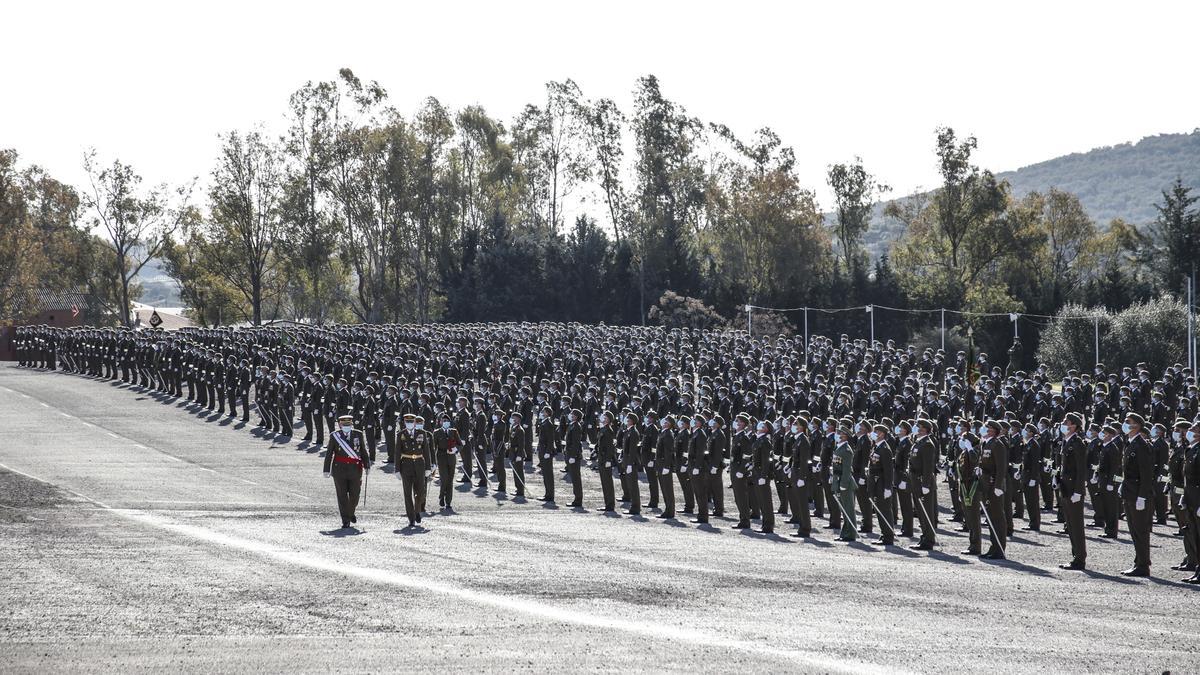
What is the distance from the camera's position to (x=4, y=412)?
37406 mm

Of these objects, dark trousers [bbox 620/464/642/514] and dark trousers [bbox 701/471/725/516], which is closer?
dark trousers [bbox 701/471/725/516]

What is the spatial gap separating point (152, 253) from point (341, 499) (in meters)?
82.6

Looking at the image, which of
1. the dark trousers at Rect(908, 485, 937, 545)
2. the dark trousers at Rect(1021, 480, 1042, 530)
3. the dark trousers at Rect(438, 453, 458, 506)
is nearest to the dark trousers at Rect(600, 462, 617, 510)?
the dark trousers at Rect(438, 453, 458, 506)

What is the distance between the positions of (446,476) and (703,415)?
4460 millimetres

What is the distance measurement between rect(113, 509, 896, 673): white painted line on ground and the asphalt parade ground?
0.04 metres

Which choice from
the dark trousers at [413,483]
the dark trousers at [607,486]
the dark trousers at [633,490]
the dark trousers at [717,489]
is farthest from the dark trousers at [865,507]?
the dark trousers at [413,483]

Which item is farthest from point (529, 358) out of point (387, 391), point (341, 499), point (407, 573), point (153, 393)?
point (407, 573)

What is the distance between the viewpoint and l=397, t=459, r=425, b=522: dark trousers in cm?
1881

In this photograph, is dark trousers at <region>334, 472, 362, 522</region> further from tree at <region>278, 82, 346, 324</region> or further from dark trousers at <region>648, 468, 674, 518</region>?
tree at <region>278, 82, 346, 324</region>

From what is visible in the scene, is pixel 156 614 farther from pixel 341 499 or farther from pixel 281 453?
pixel 281 453

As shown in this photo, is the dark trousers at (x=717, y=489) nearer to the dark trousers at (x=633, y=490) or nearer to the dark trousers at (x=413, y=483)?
the dark trousers at (x=633, y=490)

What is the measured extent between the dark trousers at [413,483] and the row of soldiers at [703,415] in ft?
0.12

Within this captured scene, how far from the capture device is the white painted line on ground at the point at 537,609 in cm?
1051

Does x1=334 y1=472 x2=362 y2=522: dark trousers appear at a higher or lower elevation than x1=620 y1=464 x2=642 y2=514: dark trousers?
higher
